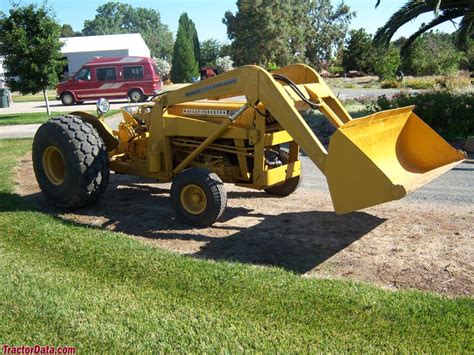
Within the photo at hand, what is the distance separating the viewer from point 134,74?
27375 millimetres

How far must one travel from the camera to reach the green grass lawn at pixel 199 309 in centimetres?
350

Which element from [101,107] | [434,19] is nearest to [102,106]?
[101,107]

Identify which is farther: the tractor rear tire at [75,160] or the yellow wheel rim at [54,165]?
the yellow wheel rim at [54,165]

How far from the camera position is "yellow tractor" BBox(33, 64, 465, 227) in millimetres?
4945

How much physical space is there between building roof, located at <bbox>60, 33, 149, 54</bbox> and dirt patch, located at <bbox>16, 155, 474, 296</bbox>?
137 feet

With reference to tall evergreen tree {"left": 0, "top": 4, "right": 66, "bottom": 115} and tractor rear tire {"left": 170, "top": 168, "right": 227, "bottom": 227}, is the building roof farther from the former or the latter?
tractor rear tire {"left": 170, "top": 168, "right": 227, "bottom": 227}

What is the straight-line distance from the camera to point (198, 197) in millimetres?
5988

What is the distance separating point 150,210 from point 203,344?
140 inches

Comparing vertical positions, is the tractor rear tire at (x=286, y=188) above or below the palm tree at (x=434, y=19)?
below

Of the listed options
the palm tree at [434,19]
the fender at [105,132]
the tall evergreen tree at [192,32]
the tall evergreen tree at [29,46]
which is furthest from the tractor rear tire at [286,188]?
the tall evergreen tree at [192,32]

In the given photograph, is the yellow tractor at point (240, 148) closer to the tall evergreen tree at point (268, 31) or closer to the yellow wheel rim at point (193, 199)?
the yellow wheel rim at point (193, 199)

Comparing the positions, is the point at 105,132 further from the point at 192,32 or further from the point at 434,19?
the point at 192,32

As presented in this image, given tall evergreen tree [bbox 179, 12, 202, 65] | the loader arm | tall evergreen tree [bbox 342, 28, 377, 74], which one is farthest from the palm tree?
tall evergreen tree [bbox 179, 12, 202, 65]

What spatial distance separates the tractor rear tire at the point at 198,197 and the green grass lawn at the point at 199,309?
2.98 feet
